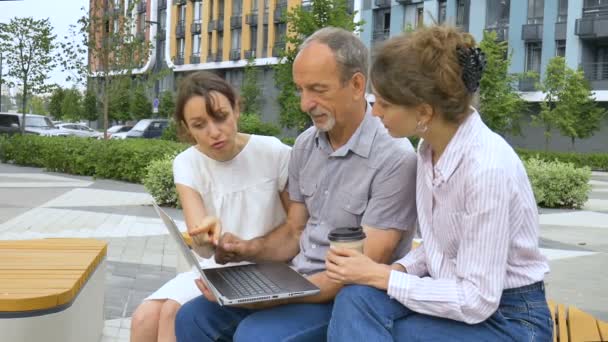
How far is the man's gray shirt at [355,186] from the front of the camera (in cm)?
256

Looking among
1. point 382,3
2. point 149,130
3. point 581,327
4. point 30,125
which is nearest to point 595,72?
point 382,3

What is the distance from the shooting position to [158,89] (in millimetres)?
65062

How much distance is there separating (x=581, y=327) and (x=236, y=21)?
5313cm

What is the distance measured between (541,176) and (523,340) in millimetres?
11971

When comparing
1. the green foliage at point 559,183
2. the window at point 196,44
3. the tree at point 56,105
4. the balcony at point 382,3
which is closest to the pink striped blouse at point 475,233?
the green foliage at point 559,183

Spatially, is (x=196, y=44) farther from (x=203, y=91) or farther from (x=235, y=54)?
(x=203, y=91)

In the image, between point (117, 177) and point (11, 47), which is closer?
point (117, 177)

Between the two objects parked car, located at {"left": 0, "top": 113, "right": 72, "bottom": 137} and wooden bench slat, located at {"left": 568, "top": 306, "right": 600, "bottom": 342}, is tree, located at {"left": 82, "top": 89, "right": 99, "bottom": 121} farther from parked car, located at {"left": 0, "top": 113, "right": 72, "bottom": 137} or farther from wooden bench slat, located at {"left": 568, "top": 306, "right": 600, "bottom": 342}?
wooden bench slat, located at {"left": 568, "top": 306, "right": 600, "bottom": 342}

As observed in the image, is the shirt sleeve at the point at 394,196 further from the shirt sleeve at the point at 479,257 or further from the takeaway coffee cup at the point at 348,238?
the shirt sleeve at the point at 479,257

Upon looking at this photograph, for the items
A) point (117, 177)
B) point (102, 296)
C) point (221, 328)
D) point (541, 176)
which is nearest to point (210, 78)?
point (221, 328)

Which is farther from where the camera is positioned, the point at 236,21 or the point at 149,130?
the point at 236,21

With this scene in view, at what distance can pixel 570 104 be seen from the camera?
34.0 m

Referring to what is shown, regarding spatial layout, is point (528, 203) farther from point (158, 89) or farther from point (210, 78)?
point (158, 89)

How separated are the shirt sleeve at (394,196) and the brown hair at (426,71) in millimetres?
440
